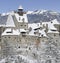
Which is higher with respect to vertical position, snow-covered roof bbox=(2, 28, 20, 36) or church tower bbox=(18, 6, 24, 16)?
church tower bbox=(18, 6, 24, 16)

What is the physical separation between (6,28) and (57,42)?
19209 millimetres

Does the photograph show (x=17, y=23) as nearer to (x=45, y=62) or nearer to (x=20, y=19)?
(x=20, y=19)

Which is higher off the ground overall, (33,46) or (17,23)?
(17,23)

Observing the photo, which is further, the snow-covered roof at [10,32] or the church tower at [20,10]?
the church tower at [20,10]

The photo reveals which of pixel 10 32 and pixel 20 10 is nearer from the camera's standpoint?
pixel 10 32

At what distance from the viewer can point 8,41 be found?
387 feet

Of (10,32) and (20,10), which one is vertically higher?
(20,10)

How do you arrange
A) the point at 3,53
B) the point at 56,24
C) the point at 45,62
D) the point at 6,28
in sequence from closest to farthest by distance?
the point at 45,62
the point at 3,53
the point at 6,28
the point at 56,24

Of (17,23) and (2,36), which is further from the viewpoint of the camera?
(17,23)

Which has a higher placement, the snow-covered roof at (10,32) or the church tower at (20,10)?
the church tower at (20,10)

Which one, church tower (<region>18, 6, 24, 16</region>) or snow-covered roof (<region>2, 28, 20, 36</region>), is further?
church tower (<region>18, 6, 24, 16</region>)

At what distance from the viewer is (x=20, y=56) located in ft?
369

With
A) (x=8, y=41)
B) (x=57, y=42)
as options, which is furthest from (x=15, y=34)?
(x=57, y=42)

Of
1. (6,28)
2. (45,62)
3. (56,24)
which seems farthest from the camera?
(56,24)
